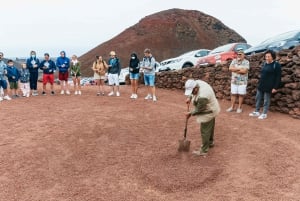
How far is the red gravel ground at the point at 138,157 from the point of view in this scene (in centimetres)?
645

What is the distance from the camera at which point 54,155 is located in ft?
26.2

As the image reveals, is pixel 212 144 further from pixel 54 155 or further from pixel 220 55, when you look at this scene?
pixel 220 55

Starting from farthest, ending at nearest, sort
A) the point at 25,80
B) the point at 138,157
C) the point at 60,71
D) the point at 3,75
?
the point at 60,71
the point at 25,80
the point at 3,75
the point at 138,157

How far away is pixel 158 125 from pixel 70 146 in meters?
2.53

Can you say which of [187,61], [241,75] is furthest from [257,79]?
[187,61]

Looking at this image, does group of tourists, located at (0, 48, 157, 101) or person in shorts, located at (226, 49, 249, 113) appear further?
group of tourists, located at (0, 48, 157, 101)

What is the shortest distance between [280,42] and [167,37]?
2935 cm

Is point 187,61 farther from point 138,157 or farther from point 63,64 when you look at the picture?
point 138,157

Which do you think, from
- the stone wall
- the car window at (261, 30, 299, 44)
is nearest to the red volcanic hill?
the stone wall

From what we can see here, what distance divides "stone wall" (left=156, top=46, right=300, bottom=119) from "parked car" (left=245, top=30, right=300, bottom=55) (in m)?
1.68

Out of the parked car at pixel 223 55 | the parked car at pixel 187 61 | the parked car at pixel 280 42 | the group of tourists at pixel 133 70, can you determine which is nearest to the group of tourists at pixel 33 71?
the group of tourists at pixel 133 70

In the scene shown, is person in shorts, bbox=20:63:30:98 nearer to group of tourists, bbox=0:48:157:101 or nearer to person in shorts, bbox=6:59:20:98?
group of tourists, bbox=0:48:157:101

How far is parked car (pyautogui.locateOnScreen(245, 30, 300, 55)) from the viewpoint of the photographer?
12969 millimetres

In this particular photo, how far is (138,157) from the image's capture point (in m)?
7.88
